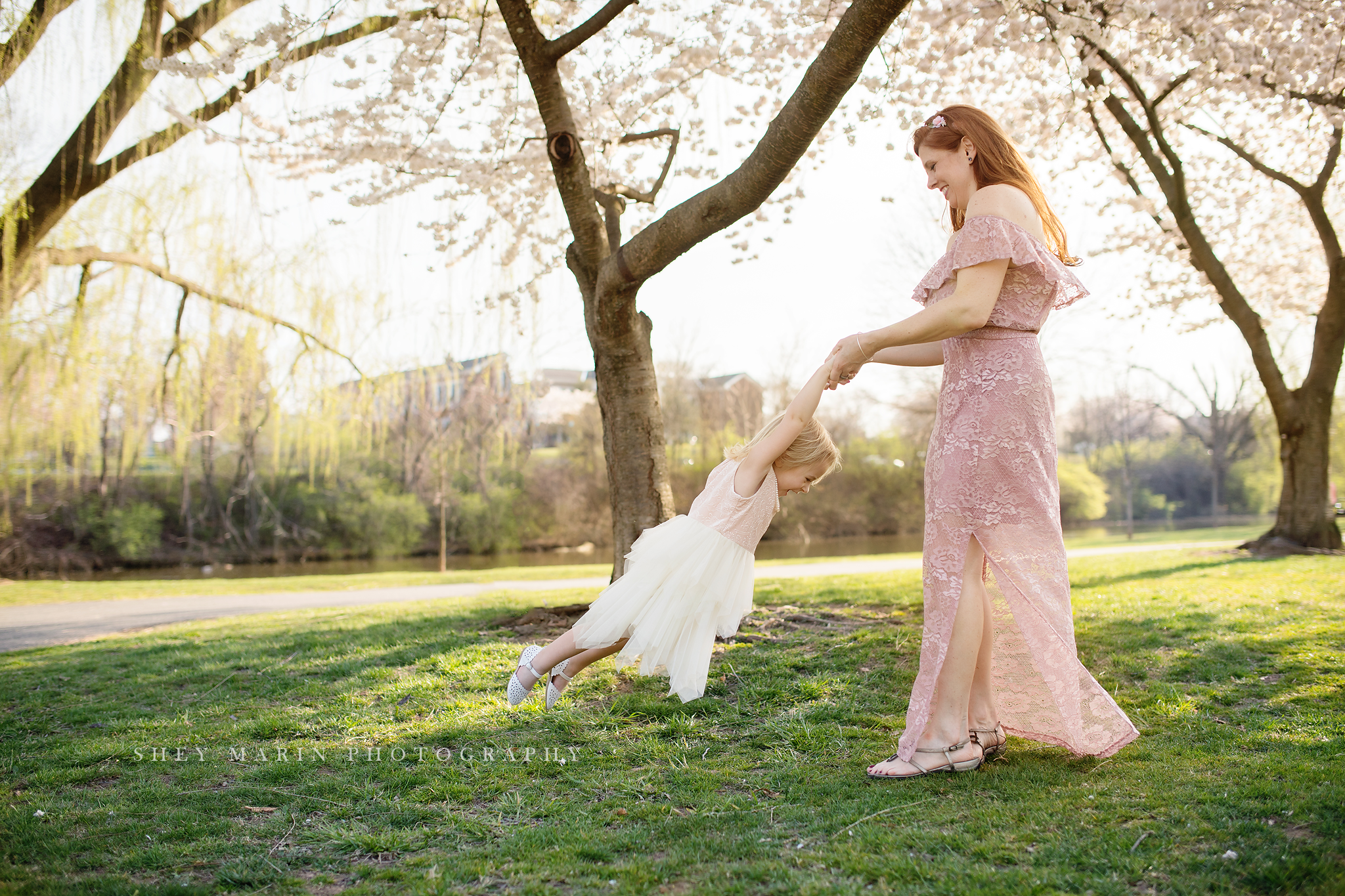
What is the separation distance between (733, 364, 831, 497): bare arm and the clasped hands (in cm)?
2

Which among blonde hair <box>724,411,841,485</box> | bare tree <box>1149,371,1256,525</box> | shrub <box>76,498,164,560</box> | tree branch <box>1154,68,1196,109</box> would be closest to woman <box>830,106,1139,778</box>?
blonde hair <box>724,411,841,485</box>

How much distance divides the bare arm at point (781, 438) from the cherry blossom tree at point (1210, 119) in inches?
177

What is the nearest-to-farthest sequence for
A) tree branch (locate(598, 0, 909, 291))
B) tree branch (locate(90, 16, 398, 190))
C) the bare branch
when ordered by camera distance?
tree branch (locate(598, 0, 909, 291)) → the bare branch → tree branch (locate(90, 16, 398, 190))

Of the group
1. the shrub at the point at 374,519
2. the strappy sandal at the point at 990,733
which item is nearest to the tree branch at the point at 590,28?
the strappy sandal at the point at 990,733

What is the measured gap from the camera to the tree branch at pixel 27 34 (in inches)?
281

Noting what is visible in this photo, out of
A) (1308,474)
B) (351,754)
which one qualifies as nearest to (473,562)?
(1308,474)

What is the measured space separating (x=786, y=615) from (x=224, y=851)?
4.07 m

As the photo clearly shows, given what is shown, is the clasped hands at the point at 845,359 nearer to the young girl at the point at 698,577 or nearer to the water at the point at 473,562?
the young girl at the point at 698,577

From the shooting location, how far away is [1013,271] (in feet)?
9.18

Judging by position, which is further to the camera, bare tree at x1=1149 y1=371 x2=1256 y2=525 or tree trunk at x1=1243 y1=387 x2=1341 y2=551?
bare tree at x1=1149 y1=371 x2=1256 y2=525

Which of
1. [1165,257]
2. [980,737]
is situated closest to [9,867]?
[980,737]

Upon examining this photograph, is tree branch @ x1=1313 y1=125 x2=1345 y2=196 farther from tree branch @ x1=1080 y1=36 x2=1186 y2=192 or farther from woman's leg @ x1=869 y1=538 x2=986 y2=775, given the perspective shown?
woman's leg @ x1=869 y1=538 x2=986 y2=775

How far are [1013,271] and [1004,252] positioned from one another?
13cm

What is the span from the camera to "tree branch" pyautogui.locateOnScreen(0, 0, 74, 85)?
714 centimetres
